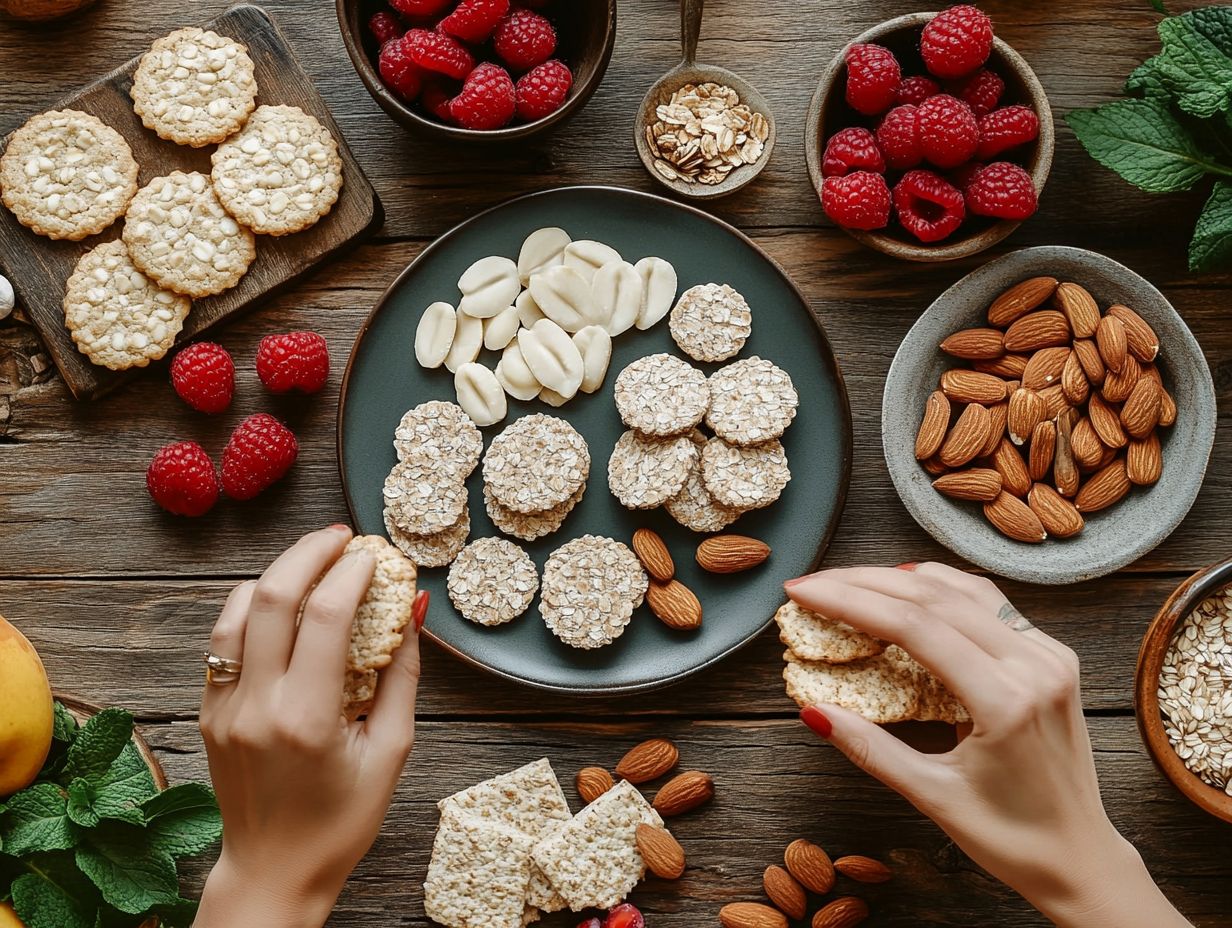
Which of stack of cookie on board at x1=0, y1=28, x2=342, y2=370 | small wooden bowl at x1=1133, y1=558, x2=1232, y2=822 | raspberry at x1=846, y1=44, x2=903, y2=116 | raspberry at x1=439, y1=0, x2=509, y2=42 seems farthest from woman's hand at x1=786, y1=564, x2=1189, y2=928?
stack of cookie on board at x1=0, y1=28, x2=342, y2=370

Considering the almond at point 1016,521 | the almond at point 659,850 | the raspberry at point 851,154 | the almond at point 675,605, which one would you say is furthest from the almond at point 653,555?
the raspberry at point 851,154

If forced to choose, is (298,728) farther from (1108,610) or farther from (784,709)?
(1108,610)

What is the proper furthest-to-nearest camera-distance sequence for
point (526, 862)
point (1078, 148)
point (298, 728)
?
point (1078, 148)
point (526, 862)
point (298, 728)

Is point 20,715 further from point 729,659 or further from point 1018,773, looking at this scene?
point 1018,773

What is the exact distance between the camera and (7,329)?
148 centimetres

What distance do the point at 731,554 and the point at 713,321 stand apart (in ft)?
1.06

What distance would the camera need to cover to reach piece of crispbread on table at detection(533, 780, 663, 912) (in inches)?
54.4

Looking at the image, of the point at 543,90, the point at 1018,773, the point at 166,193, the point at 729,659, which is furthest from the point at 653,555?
the point at 166,193

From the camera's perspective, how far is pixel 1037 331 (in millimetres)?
1397

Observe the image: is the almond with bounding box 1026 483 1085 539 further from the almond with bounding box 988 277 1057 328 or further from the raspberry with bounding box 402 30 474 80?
the raspberry with bounding box 402 30 474 80

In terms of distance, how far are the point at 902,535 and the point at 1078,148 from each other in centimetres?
63

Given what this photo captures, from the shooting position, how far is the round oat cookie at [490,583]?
55.1 inches

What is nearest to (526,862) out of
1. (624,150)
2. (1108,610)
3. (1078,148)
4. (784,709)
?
(784,709)

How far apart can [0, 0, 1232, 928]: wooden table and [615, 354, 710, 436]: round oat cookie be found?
24 centimetres
